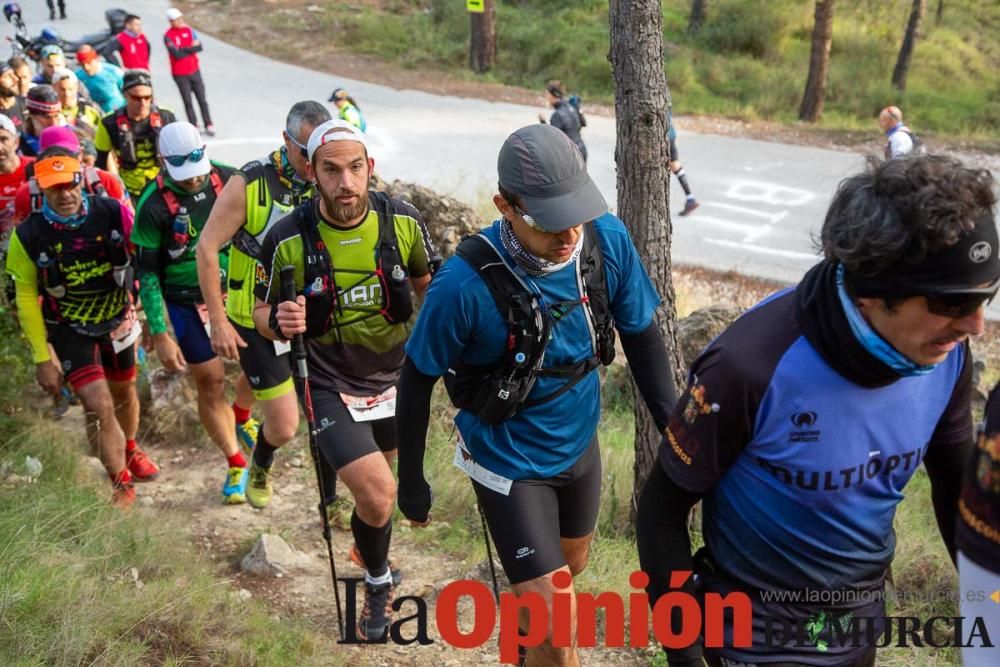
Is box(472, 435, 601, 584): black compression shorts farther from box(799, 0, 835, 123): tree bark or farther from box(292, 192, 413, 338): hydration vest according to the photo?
box(799, 0, 835, 123): tree bark

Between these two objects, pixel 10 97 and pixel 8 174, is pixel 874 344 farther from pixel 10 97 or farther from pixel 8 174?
pixel 10 97

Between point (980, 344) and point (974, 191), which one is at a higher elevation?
point (974, 191)

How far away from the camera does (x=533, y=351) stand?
11.3 ft

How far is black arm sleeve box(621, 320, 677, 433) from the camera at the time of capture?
375 cm

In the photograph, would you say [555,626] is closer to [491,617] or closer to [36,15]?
[491,617]

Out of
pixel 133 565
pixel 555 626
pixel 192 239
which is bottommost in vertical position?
pixel 133 565

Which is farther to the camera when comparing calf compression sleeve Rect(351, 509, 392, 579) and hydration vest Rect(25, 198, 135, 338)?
hydration vest Rect(25, 198, 135, 338)

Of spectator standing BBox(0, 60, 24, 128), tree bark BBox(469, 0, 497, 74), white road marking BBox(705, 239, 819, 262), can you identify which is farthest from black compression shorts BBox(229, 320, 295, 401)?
tree bark BBox(469, 0, 497, 74)

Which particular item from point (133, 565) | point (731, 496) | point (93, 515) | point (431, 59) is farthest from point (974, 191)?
point (431, 59)

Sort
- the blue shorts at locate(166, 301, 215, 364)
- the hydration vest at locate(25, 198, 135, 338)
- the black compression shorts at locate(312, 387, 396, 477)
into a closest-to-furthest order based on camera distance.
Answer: the black compression shorts at locate(312, 387, 396, 477), the hydration vest at locate(25, 198, 135, 338), the blue shorts at locate(166, 301, 215, 364)

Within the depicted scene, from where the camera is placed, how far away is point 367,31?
26.6 meters

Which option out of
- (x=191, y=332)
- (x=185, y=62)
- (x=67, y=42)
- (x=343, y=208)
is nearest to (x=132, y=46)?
(x=185, y=62)

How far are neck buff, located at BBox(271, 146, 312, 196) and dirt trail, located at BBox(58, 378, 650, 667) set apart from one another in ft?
6.23

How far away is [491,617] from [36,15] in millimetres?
Result: 28100
